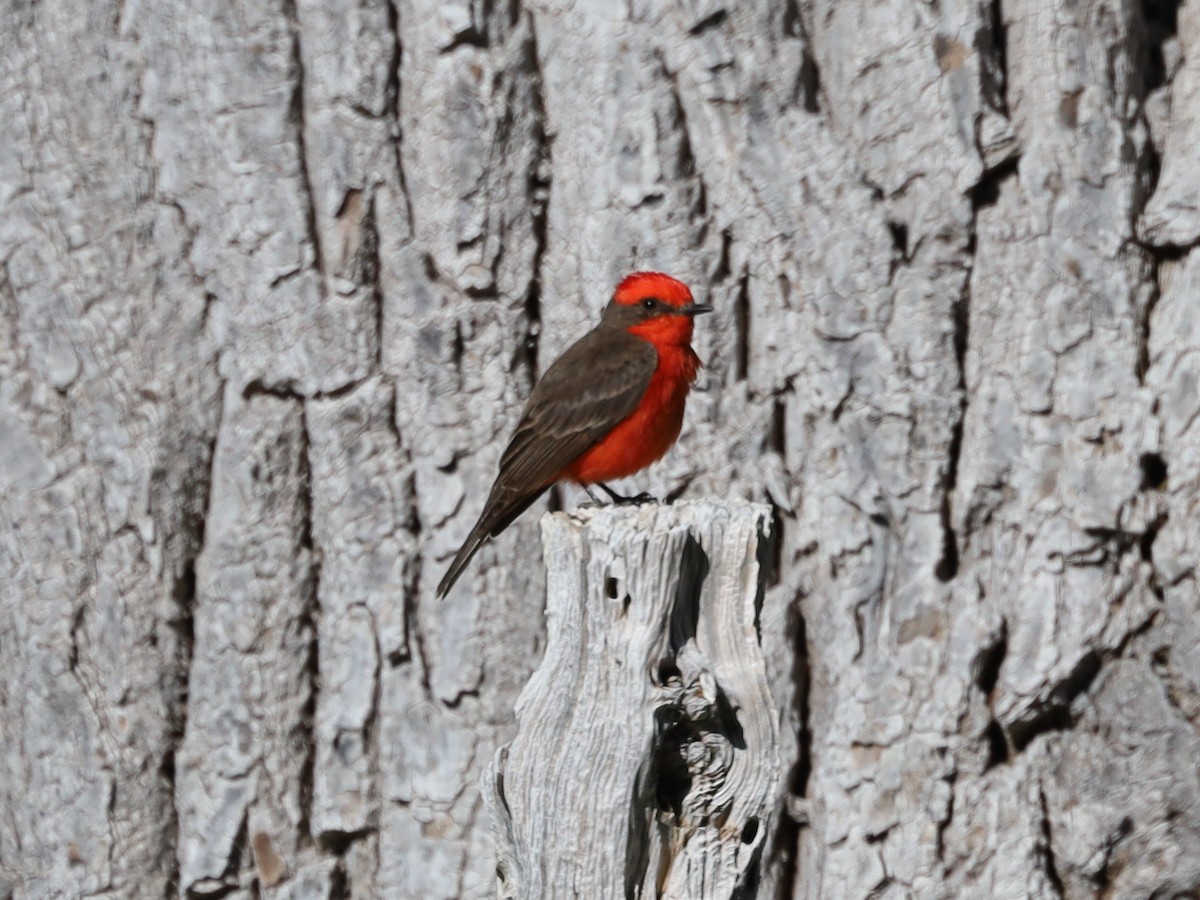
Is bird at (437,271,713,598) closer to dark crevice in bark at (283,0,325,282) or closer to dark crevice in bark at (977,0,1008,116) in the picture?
dark crevice in bark at (283,0,325,282)

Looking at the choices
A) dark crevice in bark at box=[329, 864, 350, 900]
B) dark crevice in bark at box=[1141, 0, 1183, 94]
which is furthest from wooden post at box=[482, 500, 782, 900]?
dark crevice in bark at box=[1141, 0, 1183, 94]

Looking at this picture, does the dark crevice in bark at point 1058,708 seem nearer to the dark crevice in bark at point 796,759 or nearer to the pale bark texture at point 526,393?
the pale bark texture at point 526,393

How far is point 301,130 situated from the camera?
5.09m

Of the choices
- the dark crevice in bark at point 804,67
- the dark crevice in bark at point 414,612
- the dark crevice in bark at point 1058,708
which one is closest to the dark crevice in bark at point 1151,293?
the dark crevice in bark at point 1058,708

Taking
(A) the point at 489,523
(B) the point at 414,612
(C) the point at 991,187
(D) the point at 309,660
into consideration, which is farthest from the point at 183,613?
(C) the point at 991,187

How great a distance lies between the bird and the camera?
484cm

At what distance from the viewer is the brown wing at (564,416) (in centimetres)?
480

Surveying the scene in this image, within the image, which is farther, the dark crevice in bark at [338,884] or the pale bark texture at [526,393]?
the dark crevice in bark at [338,884]

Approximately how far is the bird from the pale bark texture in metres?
0.14

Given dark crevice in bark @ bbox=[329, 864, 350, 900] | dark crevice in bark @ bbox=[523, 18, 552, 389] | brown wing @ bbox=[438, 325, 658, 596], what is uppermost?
dark crevice in bark @ bbox=[523, 18, 552, 389]

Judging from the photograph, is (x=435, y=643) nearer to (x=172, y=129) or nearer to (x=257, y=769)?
(x=257, y=769)

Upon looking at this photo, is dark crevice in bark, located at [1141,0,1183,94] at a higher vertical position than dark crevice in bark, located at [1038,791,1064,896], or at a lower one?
higher

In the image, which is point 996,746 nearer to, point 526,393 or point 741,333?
point 741,333

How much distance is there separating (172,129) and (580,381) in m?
1.51
